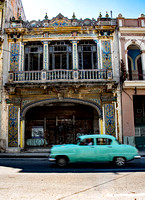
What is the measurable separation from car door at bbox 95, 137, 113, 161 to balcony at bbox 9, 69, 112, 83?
616 centimetres

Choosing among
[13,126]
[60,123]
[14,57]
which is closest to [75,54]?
[14,57]

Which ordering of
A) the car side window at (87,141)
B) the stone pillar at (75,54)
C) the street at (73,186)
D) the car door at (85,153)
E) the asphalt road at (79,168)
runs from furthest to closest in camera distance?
the stone pillar at (75,54), the car side window at (87,141), the car door at (85,153), the asphalt road at (79,168), the street at (73,186)

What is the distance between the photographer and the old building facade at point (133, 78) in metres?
14.1

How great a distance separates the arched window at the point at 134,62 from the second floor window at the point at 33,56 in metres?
7.23

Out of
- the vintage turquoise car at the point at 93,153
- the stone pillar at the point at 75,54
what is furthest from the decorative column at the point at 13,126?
the vintage turquoise car at the point at 93,153

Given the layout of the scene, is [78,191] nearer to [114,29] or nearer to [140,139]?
[140,139]

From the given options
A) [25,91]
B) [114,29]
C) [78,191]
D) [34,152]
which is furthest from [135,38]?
[78,191]

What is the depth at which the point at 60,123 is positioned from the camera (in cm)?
1532

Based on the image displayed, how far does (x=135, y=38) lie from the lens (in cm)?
1523

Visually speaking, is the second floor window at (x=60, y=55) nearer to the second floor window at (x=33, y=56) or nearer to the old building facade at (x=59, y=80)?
the old building facade at (x=59, y=80)

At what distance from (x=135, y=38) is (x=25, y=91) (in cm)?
936

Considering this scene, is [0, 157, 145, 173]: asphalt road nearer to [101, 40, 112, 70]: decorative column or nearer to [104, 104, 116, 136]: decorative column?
[104, 104, 116, 136]: decorative column

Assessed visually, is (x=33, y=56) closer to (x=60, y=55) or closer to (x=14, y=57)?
(x=14, y=57)

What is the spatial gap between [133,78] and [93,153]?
356 inches
